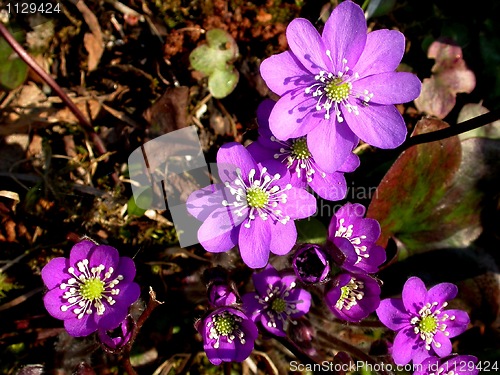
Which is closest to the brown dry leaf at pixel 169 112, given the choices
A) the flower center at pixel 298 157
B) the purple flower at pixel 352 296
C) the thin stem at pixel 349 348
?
the flower center at pixel 298 157

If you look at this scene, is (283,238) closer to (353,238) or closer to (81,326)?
(353,238)

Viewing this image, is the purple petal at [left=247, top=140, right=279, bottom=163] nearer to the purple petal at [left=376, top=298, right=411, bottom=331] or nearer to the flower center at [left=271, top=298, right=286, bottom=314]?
the flower center at [left=271, top=298, right=286, bottom=314]

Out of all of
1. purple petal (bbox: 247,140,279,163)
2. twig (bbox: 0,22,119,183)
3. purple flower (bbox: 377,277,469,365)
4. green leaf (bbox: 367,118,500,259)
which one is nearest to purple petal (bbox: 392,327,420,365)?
purple flower (bbox: 377,277,469,365)

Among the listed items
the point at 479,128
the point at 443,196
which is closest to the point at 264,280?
the point at 443,196

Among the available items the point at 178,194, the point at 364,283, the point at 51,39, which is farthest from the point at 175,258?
the point at 51,39

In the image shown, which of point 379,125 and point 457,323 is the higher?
point 379,125

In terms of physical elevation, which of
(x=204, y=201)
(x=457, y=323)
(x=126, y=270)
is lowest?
(x=457, y=323)

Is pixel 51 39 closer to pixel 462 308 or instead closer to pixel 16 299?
pixel 16 299
